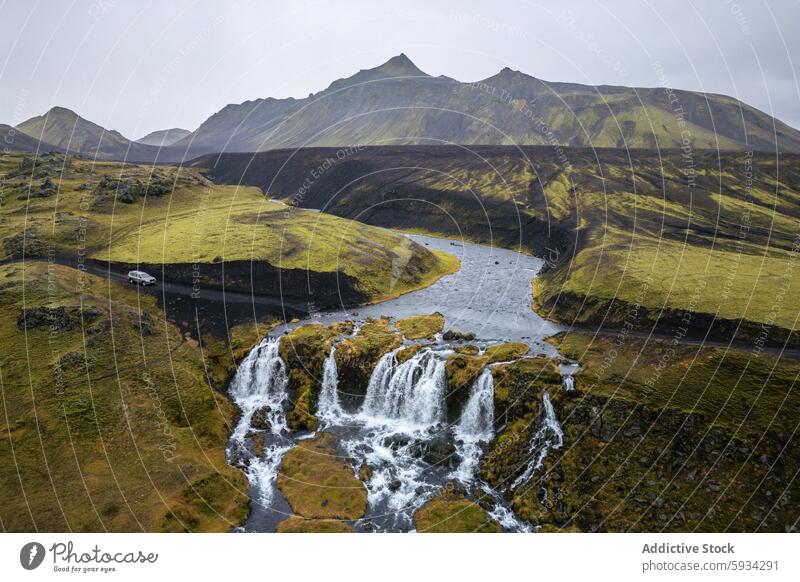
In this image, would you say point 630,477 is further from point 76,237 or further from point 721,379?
point 76,237

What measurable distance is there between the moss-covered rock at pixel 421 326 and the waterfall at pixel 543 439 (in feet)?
62.7

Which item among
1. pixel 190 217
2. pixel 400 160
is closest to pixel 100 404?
pixel 190 217

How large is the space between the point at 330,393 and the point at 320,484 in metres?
13.3

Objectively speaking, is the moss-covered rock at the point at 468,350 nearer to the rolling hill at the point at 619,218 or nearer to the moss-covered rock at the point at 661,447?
the moss-covered rock at the point at 661,447

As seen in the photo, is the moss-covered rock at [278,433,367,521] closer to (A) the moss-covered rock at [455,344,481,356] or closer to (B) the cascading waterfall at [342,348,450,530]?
(B) the cascading waterfall at [342,348,450,530]

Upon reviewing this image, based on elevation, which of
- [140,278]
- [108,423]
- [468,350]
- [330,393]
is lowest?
[108,423]

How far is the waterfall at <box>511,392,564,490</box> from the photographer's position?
137 ft

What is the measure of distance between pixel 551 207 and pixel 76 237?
108 metres

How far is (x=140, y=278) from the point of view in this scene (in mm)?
75500

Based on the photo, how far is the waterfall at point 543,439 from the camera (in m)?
41.6

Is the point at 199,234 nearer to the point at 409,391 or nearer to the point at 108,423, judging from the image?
the point at 108,423

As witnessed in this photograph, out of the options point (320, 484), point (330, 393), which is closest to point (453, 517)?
point (320, 484)

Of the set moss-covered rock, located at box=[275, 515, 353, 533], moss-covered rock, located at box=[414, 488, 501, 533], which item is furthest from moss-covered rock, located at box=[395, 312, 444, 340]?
moss-covered rock, located at box=[275, 515, 353, 533]

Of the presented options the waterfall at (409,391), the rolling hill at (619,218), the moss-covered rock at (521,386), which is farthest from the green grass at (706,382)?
the waterfall at (409,391)
